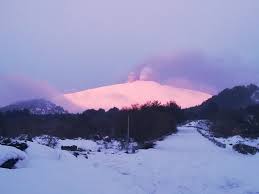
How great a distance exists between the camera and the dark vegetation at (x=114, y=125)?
5319cm

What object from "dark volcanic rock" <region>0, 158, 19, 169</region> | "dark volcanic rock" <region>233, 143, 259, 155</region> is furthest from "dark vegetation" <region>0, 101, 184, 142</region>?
"dark volcanic rock" <region>0, 158, 19, 169</region>

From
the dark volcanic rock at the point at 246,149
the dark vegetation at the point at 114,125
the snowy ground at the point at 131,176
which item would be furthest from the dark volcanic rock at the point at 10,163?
the dark vegetation at the point at 114,125

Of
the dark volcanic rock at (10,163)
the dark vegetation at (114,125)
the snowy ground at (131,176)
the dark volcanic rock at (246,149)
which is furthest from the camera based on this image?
the dark vegetation at (114,125)

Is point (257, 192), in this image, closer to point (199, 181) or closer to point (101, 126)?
point (199, 181)

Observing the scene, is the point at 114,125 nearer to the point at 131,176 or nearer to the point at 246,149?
the point at 246,149

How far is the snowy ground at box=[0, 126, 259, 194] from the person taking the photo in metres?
11.3

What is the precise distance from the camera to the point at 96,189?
41.1 ft

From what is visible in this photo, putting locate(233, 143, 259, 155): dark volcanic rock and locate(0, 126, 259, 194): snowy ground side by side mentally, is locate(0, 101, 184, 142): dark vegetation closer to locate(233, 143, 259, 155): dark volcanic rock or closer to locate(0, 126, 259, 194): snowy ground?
locate(233, 143, 259, 155): dark volcanic rock

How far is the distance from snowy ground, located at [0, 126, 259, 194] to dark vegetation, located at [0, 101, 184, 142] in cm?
2885

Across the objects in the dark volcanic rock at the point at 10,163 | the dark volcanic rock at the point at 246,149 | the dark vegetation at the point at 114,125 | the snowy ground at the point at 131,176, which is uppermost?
the dark vegetation at the point at 114,125

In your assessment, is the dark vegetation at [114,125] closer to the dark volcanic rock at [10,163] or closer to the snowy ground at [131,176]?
the snowy ground at [131,176]

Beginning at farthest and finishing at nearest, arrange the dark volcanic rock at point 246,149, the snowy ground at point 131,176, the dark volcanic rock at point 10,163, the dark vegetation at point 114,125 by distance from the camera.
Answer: the dark vegetation at point 114,125 → the dark volcanic rock at point 246,149 → the dark volcanic rock at point 10,163 → the snowy ground at point 131,176

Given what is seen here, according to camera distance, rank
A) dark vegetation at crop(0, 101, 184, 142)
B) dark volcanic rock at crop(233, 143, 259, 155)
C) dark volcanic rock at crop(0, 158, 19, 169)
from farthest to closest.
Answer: dark vegetation at crop(0, 101, 184, 142) → dark volcanic rock at crop(233, 143, 259, 155) → dark volcanic rock at crop(0, 158, 19, 169)

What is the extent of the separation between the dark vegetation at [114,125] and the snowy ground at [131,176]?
28846 mm
